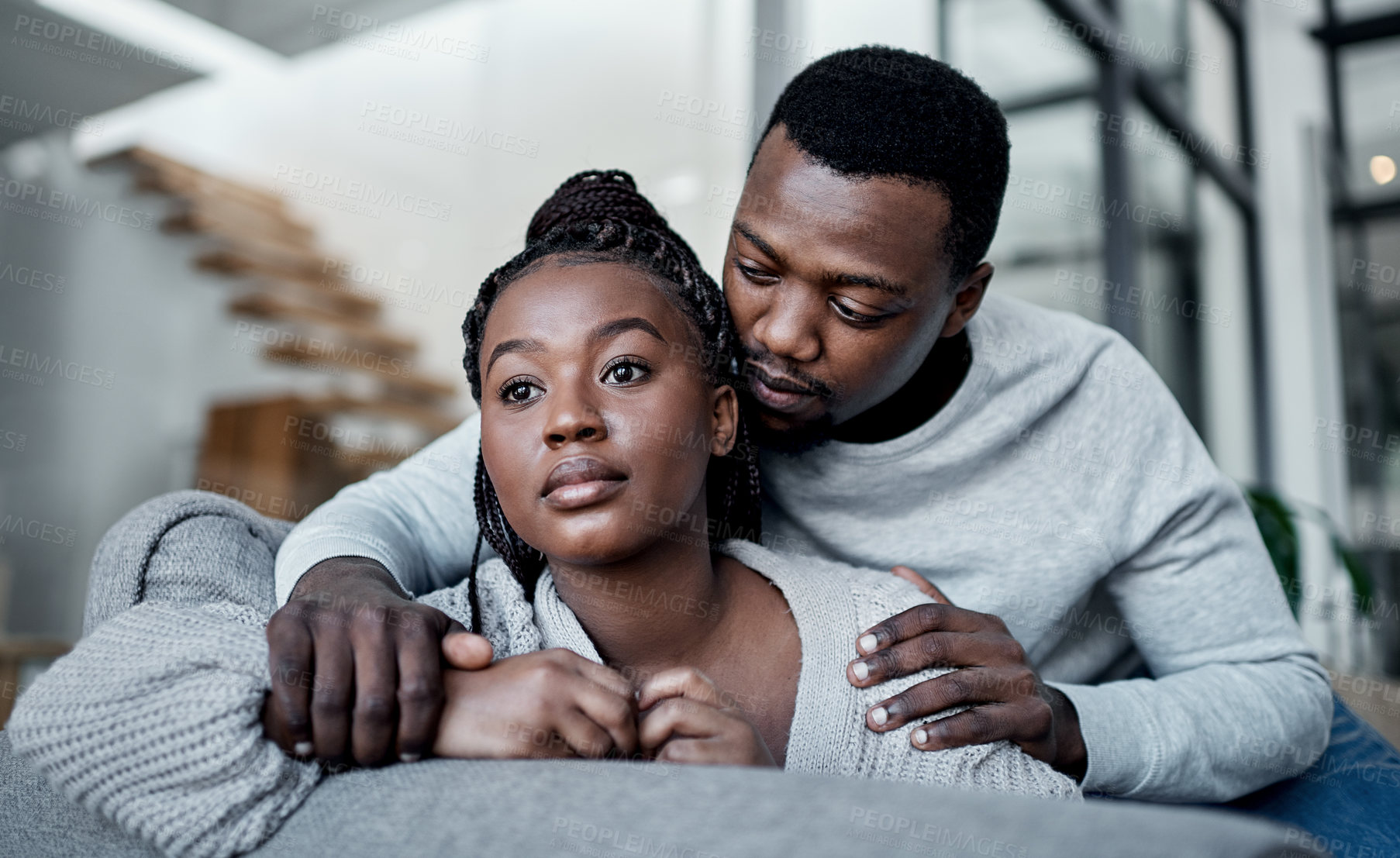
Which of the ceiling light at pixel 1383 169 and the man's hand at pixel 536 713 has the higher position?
the ceiling light at pixel 1383 169

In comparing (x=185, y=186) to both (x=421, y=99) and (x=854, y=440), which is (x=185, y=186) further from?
(x=854, y=440)

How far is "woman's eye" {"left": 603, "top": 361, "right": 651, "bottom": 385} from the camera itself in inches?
40.2

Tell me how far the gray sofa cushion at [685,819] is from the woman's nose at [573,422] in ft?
1.08

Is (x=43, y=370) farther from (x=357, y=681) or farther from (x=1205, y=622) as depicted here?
(x=1205, y=622)

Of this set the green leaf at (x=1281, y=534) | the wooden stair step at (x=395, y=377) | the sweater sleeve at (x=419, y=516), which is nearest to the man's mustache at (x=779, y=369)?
the sweater sleeve at (x=419, y=516)

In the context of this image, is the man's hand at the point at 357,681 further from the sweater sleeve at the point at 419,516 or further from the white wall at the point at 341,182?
the white wall at the point at 341,182

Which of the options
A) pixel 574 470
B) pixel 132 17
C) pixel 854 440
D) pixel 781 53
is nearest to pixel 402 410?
pixel 132 17

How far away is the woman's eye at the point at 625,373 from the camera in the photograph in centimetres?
102

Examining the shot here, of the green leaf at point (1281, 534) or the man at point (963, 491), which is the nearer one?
the man at point (963, 491)

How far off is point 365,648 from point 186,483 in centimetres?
220

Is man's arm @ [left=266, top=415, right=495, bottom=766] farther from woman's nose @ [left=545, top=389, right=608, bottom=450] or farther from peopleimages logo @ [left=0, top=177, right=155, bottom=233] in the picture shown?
peopleimages logo @ [left=0, top=177, right=155, bottom=233]

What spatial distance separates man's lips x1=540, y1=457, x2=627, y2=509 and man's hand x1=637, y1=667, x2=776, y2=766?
202 millimetres

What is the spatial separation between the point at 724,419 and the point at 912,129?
41 centimetres

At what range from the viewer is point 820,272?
1.17 metres
